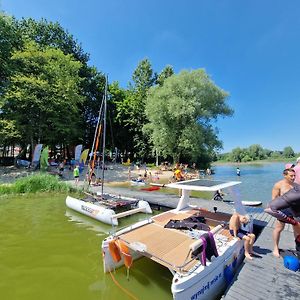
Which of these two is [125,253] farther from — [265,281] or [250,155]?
[250,155]

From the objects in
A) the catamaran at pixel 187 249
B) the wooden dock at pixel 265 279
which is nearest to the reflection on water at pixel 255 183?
the catamaran at pixel 187 249

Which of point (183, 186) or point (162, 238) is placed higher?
point (183, 186)

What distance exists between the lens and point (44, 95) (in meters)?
27.8

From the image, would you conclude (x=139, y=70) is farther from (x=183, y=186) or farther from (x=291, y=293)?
(x=291, y=293)

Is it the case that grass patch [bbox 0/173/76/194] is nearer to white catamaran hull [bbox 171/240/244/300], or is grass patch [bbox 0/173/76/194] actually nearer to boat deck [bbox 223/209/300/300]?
white catamaran hull [bbox 171/240/244/300]

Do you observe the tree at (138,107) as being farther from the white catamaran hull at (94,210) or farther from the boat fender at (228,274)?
the boat fender at (228,274)

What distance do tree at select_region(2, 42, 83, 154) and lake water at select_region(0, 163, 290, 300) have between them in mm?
18480

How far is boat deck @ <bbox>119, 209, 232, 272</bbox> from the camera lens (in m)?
5.42

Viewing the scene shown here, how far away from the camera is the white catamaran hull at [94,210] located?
10.9 metres

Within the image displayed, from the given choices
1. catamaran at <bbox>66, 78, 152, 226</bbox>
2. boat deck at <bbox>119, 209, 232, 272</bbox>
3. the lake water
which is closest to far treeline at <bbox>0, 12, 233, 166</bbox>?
catamaran at <bbox>66, 78, 152, 226</bbox>

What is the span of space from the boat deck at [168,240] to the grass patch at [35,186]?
11235mm

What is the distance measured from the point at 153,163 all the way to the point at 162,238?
3841 cm

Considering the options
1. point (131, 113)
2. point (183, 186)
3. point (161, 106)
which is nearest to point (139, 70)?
point (131, 113)

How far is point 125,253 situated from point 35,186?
1335 cm
